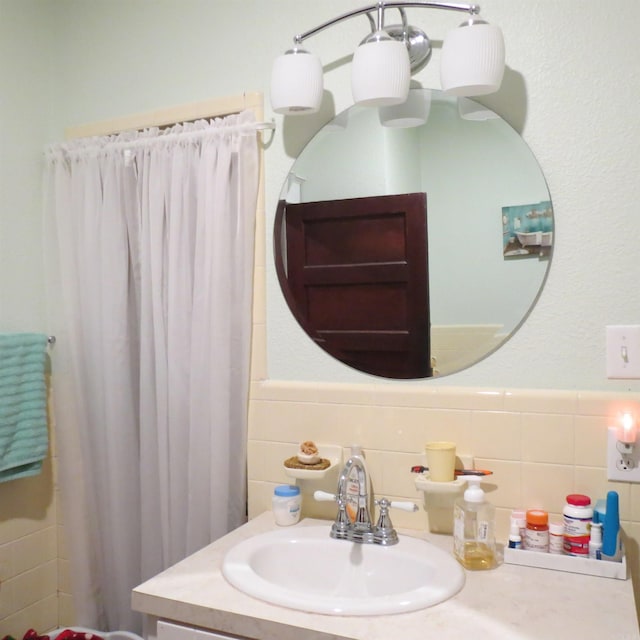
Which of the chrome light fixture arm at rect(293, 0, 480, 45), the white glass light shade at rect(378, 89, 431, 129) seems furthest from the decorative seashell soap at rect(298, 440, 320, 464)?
the chrome light fixture arm at rect(293, 0, 480, 45)

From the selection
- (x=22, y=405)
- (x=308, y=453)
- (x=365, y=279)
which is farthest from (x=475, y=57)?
(x=22, y=405)

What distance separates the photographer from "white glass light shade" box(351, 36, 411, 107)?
1.49 meters

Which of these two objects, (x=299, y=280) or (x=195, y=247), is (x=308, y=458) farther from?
(x=195, y=247)

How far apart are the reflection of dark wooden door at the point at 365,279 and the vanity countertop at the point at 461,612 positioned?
52 centimetres

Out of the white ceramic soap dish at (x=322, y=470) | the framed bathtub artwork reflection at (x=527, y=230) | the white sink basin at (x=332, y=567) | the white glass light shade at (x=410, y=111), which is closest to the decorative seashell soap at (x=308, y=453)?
the white ceramic soap dish at (x=322, y=470)

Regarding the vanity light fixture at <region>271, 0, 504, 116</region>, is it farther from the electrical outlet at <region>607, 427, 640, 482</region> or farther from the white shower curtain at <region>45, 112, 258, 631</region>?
the electrical outlet at <region>607, 427, 640, 482</region>

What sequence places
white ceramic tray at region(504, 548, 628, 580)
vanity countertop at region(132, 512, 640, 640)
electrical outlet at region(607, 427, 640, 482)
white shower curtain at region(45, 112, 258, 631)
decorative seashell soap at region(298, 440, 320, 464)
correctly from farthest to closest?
1. white shower curtain at region(45, 112, 258, 631)
2. decorative seashell soap at region(298, 440, 320, 464)
3. electrical outlet at region(607, 427, 640, 482)
4. white ceramic tray at region(504, 548, 628, 580)
5. vanity countertop at region(132, 512, 640, 640)

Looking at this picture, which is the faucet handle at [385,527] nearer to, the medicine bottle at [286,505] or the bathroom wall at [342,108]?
the bathroom wall at [342,108]

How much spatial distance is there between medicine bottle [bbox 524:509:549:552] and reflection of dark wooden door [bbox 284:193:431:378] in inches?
15.7

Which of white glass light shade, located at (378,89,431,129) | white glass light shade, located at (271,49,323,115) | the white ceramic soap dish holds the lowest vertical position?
the white ceramic soap dish

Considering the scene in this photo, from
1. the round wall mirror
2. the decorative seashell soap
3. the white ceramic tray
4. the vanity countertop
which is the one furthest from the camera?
the decorative seashell soap

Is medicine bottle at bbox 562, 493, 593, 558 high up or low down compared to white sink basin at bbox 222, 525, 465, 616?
up

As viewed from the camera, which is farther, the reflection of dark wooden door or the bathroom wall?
the reflection of dark wooden door

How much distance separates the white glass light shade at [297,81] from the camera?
159cm
